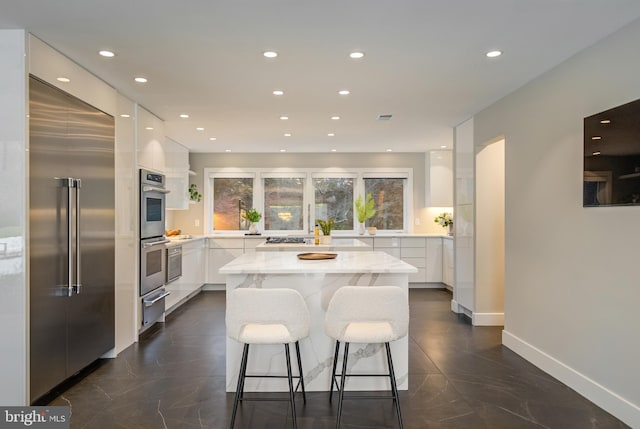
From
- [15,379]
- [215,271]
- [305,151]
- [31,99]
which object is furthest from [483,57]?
[215,271]

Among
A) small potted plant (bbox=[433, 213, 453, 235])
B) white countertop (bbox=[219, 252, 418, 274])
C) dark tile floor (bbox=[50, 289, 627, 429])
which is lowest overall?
dark tile floor (bbox=[50, 289, 627, 429])

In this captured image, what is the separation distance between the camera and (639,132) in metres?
2.54

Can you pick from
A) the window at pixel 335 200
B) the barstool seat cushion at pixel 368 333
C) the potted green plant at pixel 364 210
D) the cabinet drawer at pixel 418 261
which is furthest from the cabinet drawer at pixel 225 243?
the barstool seat cushion at pixel 368 333

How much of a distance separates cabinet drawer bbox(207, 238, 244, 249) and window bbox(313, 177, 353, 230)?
1532mm

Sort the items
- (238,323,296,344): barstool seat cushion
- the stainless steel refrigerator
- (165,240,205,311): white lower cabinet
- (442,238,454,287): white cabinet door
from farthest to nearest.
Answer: (442,238,454,287): white cabinet door < (165,240,205,311): white lower cabinet < the stainless steel refrigerator < (238,323,296,344): barstool seat cushion

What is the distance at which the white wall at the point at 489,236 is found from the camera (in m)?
5.04

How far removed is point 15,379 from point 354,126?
430 centimetres

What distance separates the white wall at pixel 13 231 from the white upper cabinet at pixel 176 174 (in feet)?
10.4

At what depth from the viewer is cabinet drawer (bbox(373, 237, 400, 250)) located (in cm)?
740

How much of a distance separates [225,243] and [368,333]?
5.06m

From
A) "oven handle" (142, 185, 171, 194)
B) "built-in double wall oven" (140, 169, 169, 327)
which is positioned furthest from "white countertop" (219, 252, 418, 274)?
"oven handle" (142, 185, 171, 194)

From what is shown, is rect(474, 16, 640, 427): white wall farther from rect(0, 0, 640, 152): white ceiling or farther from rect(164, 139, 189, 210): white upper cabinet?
rect(164, 139, 189, 210): white upper cabinet

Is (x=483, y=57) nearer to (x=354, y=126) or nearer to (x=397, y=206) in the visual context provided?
(x=354, y=126)

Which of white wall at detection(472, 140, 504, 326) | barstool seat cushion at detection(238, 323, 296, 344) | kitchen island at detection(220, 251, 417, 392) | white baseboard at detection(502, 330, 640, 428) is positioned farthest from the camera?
white wall at detection(472, 140, 504, 326)
